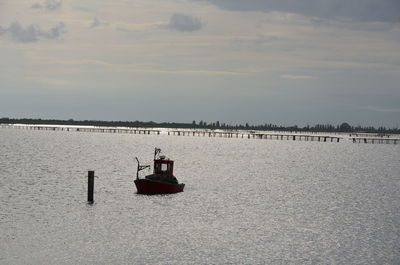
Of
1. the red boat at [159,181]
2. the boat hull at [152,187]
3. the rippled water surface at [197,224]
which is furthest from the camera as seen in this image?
the red boat at [159,181]

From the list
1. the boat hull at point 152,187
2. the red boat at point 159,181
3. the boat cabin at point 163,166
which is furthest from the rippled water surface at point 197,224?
the boat cabin at point 163,166

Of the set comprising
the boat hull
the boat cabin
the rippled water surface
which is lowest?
the rippled water surface

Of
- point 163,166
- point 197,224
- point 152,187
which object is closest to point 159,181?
point 152,187

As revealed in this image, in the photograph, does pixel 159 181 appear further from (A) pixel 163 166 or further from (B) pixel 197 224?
(B) pixel 197 224

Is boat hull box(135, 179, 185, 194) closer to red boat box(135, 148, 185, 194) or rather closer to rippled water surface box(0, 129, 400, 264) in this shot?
red boat box(135, 148, 185, 194)

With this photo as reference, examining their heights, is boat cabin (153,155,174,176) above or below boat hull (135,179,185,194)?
above

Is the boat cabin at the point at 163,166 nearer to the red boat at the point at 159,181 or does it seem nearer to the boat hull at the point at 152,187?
the red boat at the point at 159,181

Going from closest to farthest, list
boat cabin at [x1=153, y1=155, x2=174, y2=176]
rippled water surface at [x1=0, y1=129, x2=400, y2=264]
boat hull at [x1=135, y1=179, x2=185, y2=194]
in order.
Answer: rippled water surface at [x1=0, y1=129, x2=400, y2=264]
boat hull at [x1=135, y1=179, x2=185, y2=194]
boat cabin at [x1=153, y1=155, x2=174, y2=176]

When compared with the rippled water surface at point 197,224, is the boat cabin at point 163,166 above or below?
above

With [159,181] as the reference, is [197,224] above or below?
below

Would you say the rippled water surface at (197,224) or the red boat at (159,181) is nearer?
the rippled water surface at (197,224)

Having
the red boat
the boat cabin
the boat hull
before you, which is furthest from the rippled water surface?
the boat cabin

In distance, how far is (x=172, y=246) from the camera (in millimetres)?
35406

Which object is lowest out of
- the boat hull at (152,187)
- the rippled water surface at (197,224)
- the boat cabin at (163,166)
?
the rippled water surface at (197,224)
